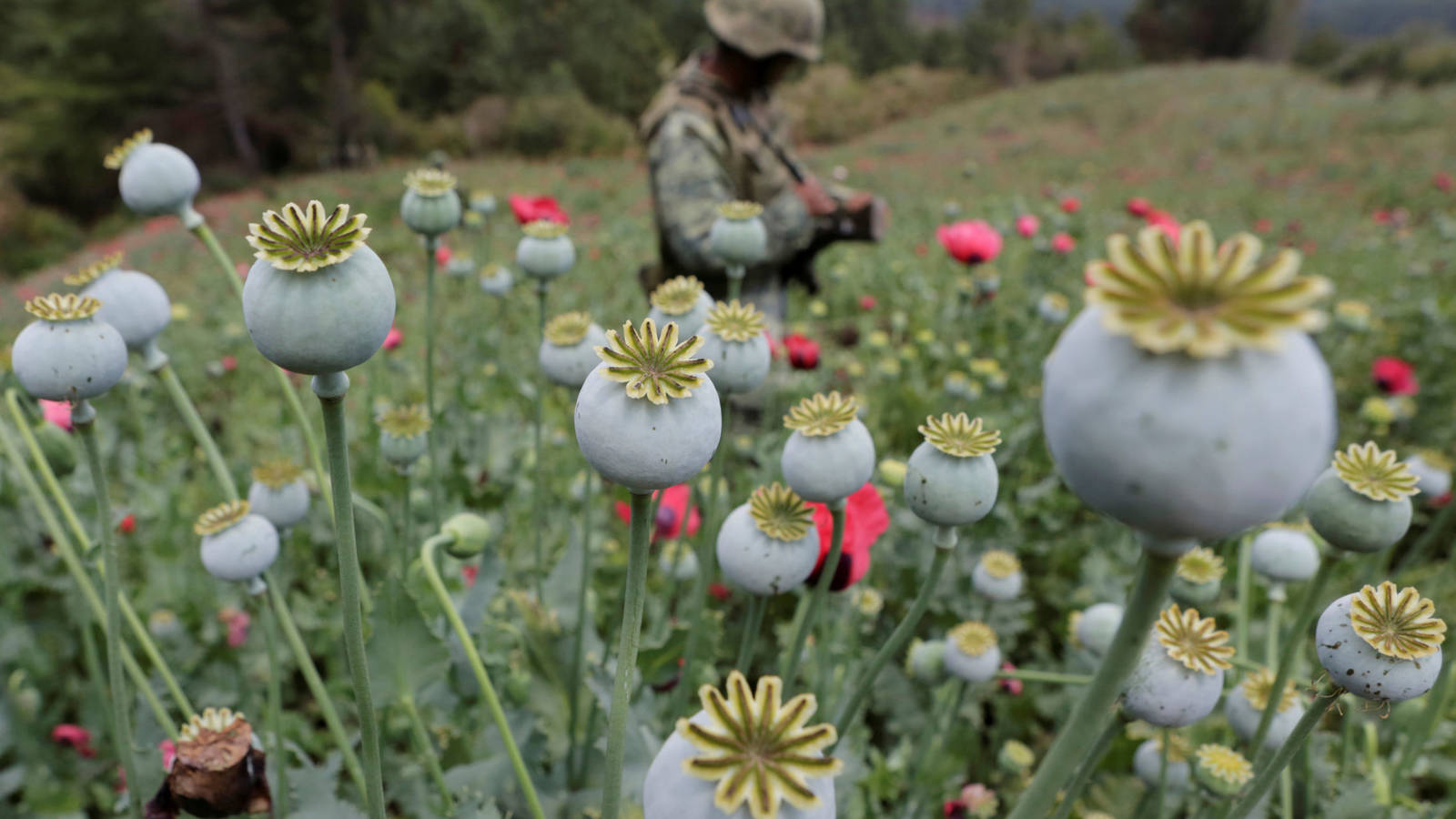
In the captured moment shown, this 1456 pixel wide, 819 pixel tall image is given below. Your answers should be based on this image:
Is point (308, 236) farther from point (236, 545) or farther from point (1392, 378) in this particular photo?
point (1392, 378)

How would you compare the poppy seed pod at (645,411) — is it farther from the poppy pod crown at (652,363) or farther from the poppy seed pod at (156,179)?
the poppy seed pod at (156,179)

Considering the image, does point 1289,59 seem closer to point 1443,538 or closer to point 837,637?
point 1443,538

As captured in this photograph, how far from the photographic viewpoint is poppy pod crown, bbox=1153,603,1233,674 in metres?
0.67

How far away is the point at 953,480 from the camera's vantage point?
66 cm

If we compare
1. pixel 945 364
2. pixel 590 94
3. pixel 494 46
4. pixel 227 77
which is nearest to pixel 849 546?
pixel 945 364

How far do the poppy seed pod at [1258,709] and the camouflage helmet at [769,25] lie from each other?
220 cm

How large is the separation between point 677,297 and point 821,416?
0.99ft

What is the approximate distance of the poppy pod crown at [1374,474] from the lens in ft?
Result: 2.29

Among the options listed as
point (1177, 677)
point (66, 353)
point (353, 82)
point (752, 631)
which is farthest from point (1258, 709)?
point (353, 82)

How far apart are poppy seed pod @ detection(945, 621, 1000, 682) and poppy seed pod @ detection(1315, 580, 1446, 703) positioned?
21.0 inches

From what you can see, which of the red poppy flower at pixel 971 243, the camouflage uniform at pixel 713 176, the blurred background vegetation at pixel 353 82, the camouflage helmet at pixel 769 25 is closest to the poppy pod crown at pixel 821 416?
the camouflage uniform at pixel 713 176

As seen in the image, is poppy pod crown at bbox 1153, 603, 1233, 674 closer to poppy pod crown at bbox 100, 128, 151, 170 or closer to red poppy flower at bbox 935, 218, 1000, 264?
poppy pod crown at bbox 100, 128, 151, 170

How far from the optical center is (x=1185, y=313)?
0.29m

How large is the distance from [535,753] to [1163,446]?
1.09 meters
